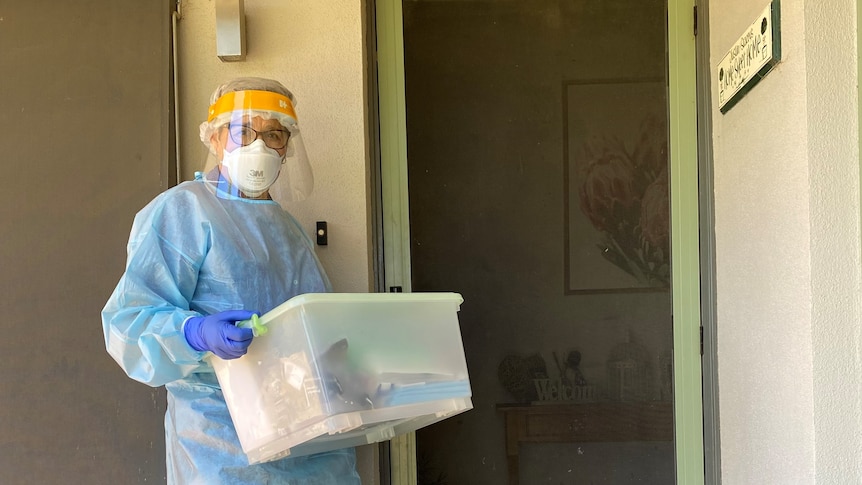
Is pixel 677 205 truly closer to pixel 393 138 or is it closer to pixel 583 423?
pixel 583 423

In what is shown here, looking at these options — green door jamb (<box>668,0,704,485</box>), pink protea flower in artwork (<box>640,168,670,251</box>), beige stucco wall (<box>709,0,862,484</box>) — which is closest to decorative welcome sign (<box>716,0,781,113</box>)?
beige stucco wall (<box>709,0,862,484</box>)

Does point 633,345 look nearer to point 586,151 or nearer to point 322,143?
point 586,151

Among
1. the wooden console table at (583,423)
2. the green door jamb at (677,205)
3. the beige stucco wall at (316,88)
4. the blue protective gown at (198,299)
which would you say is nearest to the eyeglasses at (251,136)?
the blue protective gown at (198,299)

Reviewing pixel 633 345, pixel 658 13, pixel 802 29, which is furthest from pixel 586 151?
pixel 802 29

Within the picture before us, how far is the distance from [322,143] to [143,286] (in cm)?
78

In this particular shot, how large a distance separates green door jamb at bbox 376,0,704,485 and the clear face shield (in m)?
0.54

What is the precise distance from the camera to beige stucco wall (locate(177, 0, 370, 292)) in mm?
2080

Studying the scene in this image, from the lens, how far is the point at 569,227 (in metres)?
2.27

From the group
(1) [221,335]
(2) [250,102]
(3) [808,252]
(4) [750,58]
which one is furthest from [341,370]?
(4) [750,58]

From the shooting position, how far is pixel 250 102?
65.2 inches

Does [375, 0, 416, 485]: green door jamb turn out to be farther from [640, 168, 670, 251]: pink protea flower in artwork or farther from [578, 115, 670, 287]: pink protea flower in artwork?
[640, 168, 670, 251]: pink protea flower in artwork

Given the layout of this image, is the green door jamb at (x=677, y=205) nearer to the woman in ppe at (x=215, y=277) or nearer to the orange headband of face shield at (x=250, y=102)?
the woman in ppe at (x=215, y=277)

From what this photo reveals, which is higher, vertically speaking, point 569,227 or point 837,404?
point 569,227

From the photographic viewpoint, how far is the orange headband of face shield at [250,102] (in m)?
1.66
